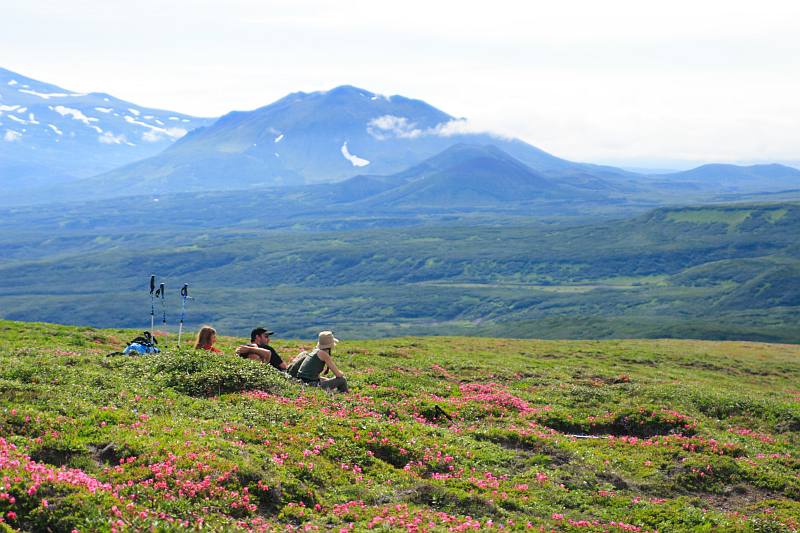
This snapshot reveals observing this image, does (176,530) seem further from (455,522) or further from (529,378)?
(529,378)

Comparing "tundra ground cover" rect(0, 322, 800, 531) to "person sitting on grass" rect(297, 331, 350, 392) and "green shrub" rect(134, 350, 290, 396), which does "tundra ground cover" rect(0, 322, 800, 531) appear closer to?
"green shrub" rect(134, 350, 290, 396)

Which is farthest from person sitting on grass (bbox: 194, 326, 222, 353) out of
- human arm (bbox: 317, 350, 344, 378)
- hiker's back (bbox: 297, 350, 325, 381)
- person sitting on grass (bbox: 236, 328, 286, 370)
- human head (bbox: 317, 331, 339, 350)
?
human head (bbox: 317, 331, 339, 350)

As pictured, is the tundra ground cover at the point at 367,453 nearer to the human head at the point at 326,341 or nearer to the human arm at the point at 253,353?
the human arm at the point at 253,353

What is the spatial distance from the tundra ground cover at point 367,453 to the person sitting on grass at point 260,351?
1505mm

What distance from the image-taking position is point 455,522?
17188mm

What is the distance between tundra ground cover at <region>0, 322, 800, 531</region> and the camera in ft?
54.3

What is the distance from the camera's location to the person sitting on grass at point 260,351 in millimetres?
29859

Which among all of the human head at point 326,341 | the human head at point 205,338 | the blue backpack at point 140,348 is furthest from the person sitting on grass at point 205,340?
the human head at point 326,341

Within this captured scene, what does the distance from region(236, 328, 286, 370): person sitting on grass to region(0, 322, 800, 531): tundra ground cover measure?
1.51 metres

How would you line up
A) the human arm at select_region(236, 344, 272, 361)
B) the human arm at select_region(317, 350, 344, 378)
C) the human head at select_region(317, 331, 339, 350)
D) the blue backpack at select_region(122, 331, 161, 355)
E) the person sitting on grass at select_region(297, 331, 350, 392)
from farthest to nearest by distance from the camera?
the blue backpack at select_region(122, 331, 161, 355), the human arm at select_region(236, 344, 272, 361), the person sitting on grass at select_region(297, 331, 350, 392), the human arm at select_region(317, 350, 344, 378), the human head at select_region(317, 331, 339, 350)

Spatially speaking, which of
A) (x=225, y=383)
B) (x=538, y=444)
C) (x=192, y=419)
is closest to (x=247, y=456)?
(x=192, y=419)

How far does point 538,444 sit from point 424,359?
1900cm

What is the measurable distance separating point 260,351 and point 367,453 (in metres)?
10.1

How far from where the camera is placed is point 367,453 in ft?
68.8
